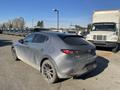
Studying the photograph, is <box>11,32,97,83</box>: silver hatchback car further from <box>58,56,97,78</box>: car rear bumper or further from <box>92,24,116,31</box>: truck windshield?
<box>92,24,116,31</box>: truck windshield

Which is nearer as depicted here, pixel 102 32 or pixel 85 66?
pixel 85 66

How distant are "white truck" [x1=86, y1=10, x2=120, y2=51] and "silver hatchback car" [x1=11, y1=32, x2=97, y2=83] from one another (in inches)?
296

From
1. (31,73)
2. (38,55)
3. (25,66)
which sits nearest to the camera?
(38,55)

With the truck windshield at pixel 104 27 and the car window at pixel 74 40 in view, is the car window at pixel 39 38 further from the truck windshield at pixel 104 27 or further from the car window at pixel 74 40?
the truck windshield at pixel 104 27

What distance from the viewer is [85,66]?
6219mm

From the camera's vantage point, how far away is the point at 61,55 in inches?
231

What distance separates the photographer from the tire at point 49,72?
6117 mm

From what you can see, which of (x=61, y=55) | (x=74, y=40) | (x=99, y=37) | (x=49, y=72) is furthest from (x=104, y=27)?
(x=61, y=55)

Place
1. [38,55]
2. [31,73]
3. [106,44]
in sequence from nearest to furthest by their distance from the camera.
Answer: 1. [38,55]
2. [31,73]
3. [106,44]

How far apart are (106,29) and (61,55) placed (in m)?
9.54

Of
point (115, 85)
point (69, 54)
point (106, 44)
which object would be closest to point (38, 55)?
point (69, 54)

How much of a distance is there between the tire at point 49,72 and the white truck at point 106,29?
326 inches

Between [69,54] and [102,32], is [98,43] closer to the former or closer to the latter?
[102,32]

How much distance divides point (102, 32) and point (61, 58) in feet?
29.7
